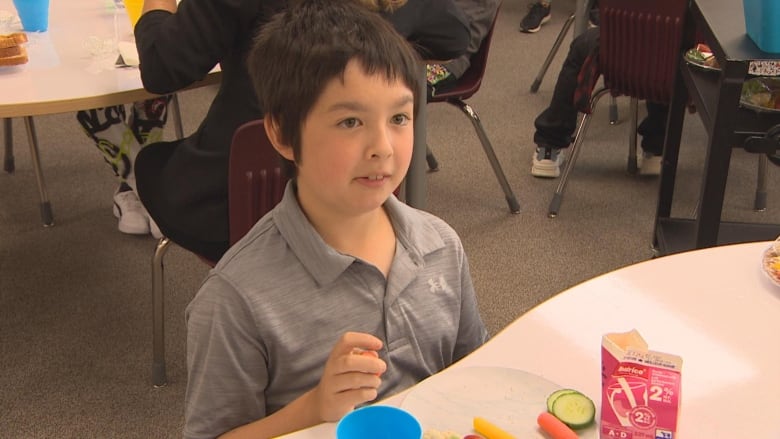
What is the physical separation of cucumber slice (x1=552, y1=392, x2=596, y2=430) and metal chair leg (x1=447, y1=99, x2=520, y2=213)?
1774mm

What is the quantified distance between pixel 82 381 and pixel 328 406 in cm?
143

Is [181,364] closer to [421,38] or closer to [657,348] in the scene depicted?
[421,38]

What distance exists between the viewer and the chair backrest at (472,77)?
262 cm

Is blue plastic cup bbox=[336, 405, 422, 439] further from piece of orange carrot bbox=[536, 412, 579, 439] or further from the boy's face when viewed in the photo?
the boy's face

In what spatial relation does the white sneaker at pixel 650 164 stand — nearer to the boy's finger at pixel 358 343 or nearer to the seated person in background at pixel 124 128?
the seated person in background at pixel 124 128

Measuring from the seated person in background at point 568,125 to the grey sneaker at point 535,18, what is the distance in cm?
161

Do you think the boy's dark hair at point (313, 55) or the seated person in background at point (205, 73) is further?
the seated person in background at point (205, 73)

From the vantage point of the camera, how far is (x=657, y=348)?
1.09m

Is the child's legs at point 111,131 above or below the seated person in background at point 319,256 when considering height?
below

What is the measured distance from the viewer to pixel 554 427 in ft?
3.10

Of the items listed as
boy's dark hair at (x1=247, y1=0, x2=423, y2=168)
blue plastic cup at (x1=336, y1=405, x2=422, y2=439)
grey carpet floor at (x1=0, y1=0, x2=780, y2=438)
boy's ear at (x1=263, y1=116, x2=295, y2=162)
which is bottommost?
grey carpet floor at (x1=0, y1=0, x2=780, y2=438)

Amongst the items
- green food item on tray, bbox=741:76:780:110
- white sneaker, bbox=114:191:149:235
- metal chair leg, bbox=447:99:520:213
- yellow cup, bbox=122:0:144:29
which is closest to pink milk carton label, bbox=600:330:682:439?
green food item on tray, bbox=741:76:780:110

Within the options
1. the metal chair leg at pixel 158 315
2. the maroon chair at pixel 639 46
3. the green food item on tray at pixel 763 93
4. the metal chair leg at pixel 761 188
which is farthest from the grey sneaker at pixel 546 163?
the metal chair leg at pixel 158 315

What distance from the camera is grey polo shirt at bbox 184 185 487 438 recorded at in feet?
3.54
